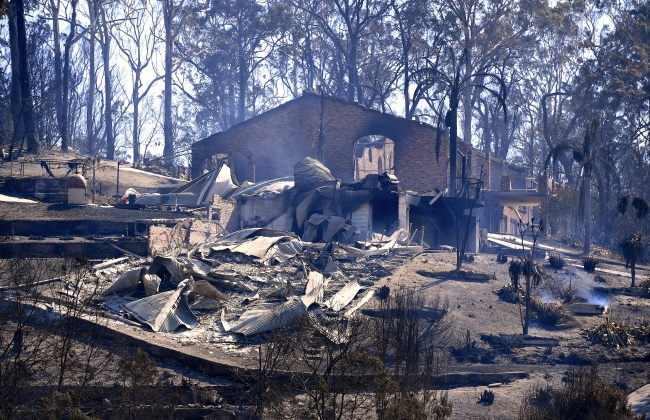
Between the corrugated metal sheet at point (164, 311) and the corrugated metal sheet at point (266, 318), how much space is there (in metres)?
0.87

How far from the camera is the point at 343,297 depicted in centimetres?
1348

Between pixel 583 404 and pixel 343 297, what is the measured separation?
5.70m

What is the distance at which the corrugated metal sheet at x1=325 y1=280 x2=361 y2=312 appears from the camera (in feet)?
42.3

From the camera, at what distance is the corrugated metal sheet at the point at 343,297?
42.3 feet

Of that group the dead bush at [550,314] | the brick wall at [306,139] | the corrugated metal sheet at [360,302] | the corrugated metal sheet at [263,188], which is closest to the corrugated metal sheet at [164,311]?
the corrugated metal sheet at [360,302]

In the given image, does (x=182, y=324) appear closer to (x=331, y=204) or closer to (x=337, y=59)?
(x=331, y=204)

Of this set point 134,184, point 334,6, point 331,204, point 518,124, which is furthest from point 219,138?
point 518,124

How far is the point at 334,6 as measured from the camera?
43.7 metres

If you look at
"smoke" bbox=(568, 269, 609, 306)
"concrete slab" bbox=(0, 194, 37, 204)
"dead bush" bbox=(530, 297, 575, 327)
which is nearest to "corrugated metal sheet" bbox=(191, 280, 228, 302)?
"dead bush" bbox=(530, 297, 575, 327)

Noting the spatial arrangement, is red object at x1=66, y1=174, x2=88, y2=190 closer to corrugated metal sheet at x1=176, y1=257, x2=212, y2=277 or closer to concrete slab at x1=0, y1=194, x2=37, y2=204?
concrete slab at x1=0, y1=194, x2=37, y2=204

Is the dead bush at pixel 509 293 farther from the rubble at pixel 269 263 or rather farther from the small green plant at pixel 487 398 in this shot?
the small green plant at pixel 487 398

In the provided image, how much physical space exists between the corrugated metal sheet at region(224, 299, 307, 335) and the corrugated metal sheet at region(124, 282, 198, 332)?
87cm

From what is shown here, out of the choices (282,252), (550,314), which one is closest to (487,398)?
(550,314)

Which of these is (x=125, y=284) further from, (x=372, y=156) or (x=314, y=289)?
(x=372, y=156)
